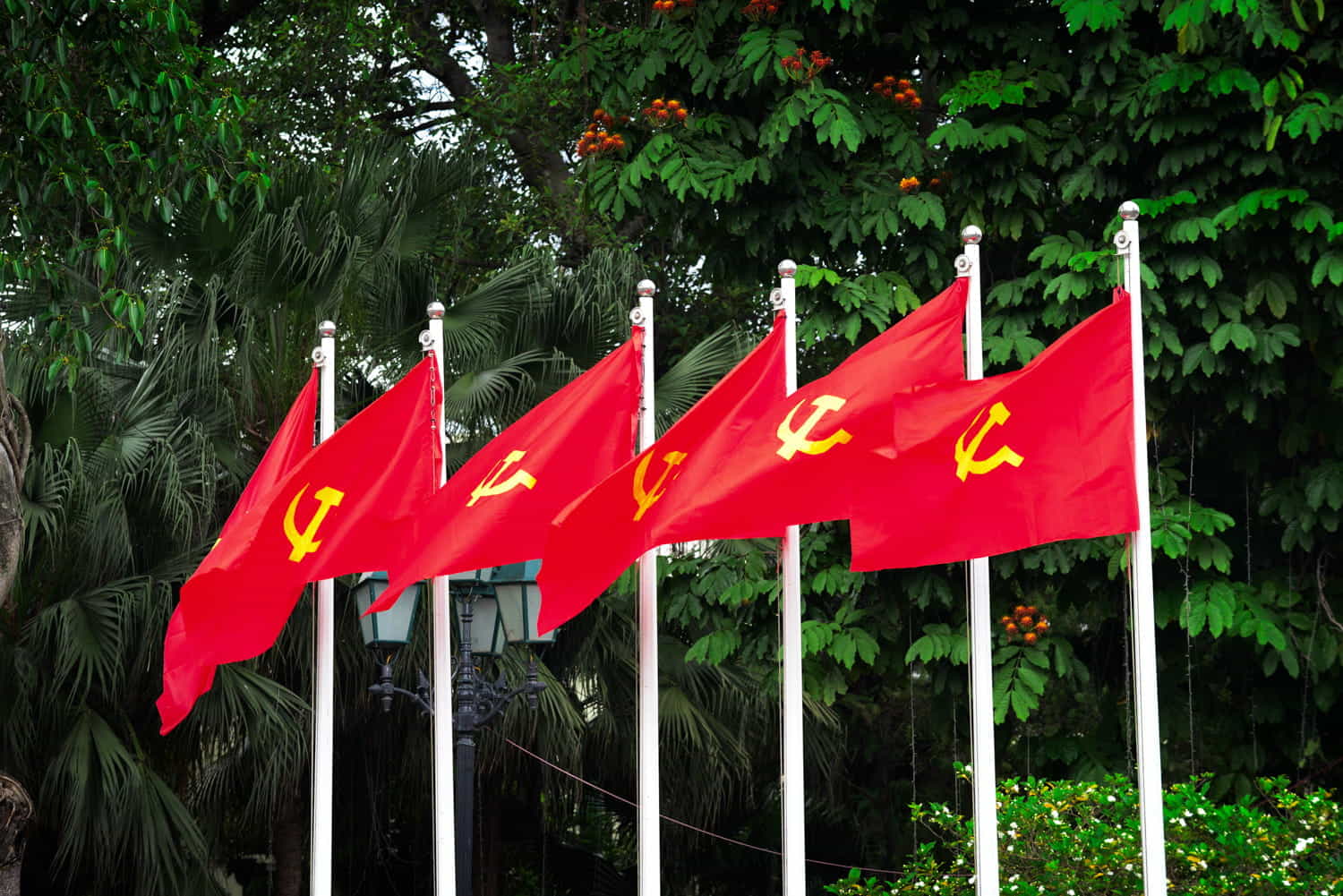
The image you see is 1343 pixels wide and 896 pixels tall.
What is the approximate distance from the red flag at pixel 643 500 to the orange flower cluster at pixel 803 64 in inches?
172

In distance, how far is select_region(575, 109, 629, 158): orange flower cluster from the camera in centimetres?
1248

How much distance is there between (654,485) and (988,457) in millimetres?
1425

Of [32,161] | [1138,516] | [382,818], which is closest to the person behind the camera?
[1138,516]

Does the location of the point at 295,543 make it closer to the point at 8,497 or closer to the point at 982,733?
the point at 8,497

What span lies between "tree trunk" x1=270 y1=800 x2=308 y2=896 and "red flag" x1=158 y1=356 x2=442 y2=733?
6.68 meters

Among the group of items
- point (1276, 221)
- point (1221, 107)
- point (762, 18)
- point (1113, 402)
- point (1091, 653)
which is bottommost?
point (1091, 653)

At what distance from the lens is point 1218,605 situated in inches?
441

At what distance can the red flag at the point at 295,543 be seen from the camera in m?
8.06

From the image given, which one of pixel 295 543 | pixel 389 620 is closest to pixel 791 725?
pixel 295 543

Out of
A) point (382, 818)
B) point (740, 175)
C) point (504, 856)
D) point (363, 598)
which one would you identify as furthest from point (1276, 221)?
point (504, 856)

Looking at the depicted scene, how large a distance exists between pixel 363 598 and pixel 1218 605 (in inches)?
209


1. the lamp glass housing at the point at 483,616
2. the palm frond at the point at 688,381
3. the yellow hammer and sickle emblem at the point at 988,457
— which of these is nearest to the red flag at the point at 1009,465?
the yellow hammer and sickle emblem at the point at 988,457

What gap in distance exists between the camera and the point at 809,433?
7527 millimetres

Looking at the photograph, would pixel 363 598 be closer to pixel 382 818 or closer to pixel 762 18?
pixel 762 18
